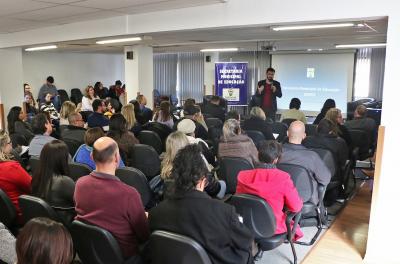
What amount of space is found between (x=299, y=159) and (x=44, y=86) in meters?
12.6

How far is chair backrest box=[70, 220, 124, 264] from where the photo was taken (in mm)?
2338

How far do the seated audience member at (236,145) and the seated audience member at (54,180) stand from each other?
200cm

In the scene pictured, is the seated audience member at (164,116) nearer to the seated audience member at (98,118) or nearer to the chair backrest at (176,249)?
the seated audience member at (98,118)

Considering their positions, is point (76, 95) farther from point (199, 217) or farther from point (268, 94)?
point (199, 217)

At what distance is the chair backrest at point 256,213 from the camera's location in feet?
9.72

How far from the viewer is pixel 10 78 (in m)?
9.56

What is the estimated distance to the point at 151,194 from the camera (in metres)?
4.03

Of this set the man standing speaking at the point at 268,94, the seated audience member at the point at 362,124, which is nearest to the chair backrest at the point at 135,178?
the seated audience member at the point at 362,124

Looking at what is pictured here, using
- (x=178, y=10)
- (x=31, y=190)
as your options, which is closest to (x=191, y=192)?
(x=31, y=190)

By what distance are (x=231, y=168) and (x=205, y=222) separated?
2059mm

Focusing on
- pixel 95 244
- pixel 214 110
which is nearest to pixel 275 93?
pixel 214 110

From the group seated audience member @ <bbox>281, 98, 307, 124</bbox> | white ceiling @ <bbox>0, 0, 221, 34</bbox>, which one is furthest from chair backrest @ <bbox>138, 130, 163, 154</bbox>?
seated audience member @ <bbox>281, 98, 307, 124</bbox>

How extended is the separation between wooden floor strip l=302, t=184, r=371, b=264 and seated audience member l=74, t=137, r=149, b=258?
1.87 m

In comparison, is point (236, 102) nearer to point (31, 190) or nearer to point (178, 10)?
point (178, 10)
